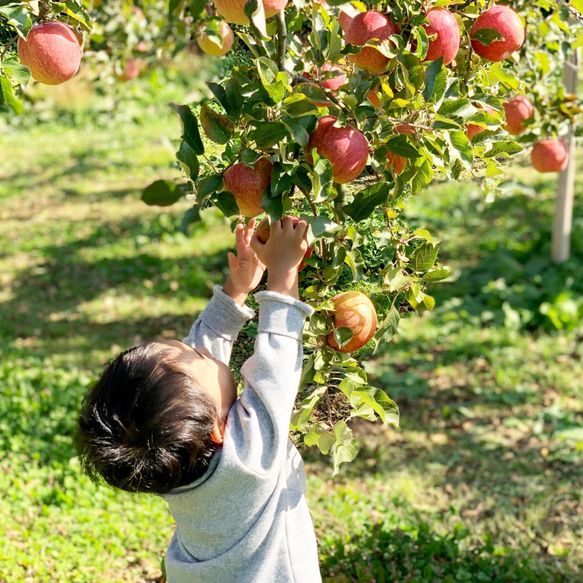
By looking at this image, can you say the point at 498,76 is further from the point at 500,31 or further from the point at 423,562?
the point at 423,562

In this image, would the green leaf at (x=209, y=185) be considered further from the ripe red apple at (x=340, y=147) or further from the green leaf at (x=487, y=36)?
the green leaf at (x=487, y=36)

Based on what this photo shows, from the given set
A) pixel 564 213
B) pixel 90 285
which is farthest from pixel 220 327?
pixel 90 285

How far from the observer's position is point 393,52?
4.09ft

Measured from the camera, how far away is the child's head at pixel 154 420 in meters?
1.33

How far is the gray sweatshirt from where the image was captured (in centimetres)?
129

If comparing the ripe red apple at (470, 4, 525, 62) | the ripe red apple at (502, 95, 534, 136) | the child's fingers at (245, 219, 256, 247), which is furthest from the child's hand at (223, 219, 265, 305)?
the ripe red apple at (502, 95, 534, 136)

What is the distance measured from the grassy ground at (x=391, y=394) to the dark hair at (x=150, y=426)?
1018 millimetres

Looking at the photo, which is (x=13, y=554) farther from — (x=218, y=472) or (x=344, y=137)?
(x=344, y=137)

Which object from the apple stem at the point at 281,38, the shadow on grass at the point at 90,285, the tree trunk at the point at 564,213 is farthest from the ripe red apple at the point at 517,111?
the shadow on grass at the point at 90,285

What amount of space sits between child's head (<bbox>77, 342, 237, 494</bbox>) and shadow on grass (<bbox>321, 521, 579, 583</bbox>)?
0.98 meters

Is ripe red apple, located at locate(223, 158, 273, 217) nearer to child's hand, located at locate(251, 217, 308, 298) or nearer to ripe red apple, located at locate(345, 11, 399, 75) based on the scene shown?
child's hand, located at locate(251, 217, 308, 298)

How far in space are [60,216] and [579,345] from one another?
4.28 metres

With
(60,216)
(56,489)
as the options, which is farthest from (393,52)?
(60,216)

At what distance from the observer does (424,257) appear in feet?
4.67
